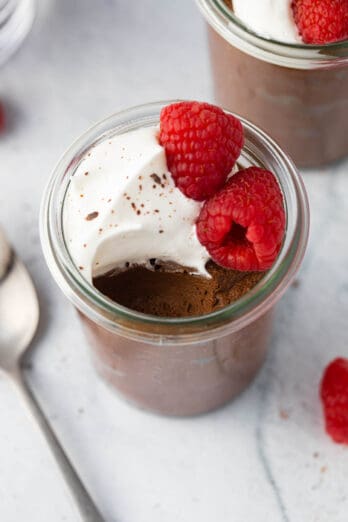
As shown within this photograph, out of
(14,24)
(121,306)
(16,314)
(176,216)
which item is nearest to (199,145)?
(176,216)

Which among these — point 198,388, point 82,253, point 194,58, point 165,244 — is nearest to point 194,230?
point 165,244

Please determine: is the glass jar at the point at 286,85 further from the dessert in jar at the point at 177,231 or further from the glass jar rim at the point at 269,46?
the dessert in jar at the point at 177,231

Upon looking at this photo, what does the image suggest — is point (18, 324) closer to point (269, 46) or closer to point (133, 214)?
point (133, 214)

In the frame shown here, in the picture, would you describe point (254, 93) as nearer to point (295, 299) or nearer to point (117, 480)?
point (295, 299)

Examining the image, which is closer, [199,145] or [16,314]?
[199,145]

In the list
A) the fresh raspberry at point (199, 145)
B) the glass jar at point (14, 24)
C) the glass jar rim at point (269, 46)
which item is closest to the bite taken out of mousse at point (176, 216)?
the fresh raspberry at point (199, 145)

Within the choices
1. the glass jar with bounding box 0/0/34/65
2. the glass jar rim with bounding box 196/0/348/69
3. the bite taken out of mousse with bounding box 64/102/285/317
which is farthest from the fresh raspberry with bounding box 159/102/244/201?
the glass jar with bounding box 0/0/34/65

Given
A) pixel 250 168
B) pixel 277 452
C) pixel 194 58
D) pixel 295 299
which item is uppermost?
pixel 250 168
